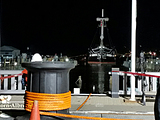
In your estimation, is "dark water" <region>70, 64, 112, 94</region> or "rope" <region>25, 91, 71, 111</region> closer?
"rope" <region>25, 91, 71, 111</region>

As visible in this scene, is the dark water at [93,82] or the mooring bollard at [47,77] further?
the dark water at [93,82]

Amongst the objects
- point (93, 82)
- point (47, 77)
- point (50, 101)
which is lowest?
point (93, 82)

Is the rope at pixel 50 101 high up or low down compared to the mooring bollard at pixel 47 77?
down

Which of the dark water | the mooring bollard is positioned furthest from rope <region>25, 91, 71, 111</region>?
the dark water

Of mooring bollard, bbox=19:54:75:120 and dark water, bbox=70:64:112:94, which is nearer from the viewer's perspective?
mooring bollard, bbox=19:54:75:120

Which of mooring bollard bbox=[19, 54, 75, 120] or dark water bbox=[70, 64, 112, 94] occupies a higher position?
mooring bollard bbox=[19, 54, 75, 120]

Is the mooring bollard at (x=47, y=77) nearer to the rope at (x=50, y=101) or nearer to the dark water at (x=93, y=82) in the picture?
the rope at (x=50, y=101)

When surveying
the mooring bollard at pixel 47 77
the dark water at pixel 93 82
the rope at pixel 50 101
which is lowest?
the dark water at pixel 93 82

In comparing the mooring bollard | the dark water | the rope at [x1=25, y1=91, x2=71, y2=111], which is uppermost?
the mooring bollard

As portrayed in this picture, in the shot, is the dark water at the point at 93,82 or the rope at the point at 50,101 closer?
the rope at the point at 50,101

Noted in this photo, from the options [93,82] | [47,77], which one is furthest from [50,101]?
[93,82]

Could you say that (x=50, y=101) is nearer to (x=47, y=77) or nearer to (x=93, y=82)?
(x=47, y=77)

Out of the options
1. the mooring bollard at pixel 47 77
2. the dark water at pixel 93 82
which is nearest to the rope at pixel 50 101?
the mooring bollard at pixel 47 77

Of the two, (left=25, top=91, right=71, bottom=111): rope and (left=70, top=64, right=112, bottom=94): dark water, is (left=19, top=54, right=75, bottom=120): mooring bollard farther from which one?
(left=70, top=64, right=112, bottom=94): dark water
